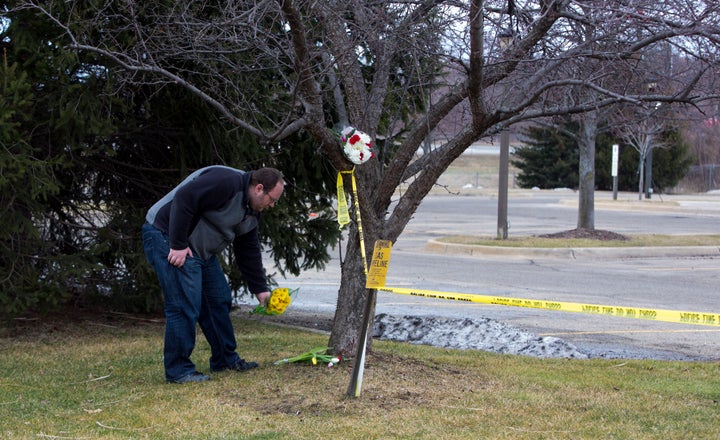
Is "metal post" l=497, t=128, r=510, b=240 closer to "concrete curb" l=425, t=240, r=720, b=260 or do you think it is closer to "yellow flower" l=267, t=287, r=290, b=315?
"concrete curb" l=425, t=240, r=720, b=260

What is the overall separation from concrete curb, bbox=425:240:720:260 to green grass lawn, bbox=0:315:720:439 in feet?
31.6

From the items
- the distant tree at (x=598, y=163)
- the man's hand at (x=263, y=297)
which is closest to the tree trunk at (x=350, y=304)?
the man's hand at (x=263, y=297)

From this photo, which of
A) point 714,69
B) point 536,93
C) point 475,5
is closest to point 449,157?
point 536,93

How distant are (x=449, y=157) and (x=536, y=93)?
77 centimetres

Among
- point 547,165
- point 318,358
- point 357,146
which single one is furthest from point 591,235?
point 547,165

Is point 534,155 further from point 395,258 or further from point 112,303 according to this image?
point 112,303

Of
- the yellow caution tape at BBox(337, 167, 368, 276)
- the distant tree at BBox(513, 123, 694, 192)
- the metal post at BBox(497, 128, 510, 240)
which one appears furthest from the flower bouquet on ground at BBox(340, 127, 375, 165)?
the distant tree at BBox(513, 123, 694, 192)

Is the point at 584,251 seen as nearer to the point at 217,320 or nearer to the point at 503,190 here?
the point at 503,190

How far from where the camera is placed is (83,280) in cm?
812

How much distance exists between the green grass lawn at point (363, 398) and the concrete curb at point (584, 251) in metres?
9.64

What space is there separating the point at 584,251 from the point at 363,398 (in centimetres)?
1225

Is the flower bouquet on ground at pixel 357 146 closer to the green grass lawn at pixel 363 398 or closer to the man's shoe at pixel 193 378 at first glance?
the green grass lawn at pixel 363 398

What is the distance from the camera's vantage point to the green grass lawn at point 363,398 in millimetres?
4723

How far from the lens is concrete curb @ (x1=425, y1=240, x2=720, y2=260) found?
16.8 m
